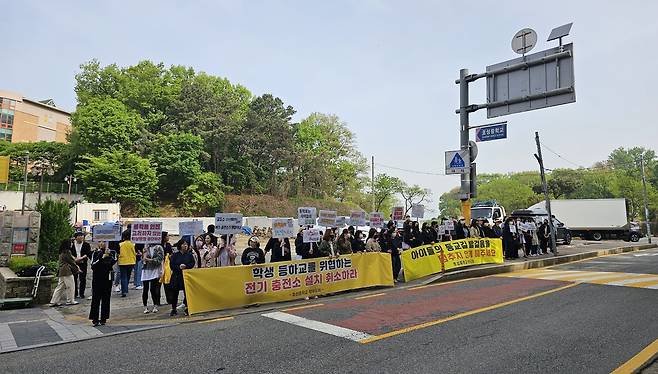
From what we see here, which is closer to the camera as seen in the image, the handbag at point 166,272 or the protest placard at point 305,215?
the handbag at point 166,272

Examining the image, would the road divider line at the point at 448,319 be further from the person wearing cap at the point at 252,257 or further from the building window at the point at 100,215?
the building window at the point at 100,215

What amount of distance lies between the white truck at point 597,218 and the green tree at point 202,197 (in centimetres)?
3536

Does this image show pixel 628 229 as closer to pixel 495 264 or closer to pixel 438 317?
pixel 495 264

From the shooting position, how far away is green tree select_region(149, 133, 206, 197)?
4831cm

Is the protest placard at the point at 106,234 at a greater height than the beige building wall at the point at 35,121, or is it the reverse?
the beige building wall at the point at 35,121

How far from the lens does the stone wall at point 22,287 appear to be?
10.2 metres

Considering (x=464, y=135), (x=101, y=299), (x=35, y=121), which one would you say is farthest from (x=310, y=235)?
(x=35, y=121)

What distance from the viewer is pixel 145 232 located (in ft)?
34.5

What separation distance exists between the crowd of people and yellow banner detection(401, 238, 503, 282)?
1.40 ft

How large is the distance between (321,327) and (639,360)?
4418 mm

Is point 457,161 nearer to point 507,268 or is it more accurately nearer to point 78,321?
point 507,268

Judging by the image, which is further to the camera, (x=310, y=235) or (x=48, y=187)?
(x=48, y=187)

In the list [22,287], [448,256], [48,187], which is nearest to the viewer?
[22,287]

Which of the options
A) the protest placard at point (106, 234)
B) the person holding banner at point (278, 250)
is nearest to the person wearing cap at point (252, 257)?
the person holding banner at point (278, 250)
